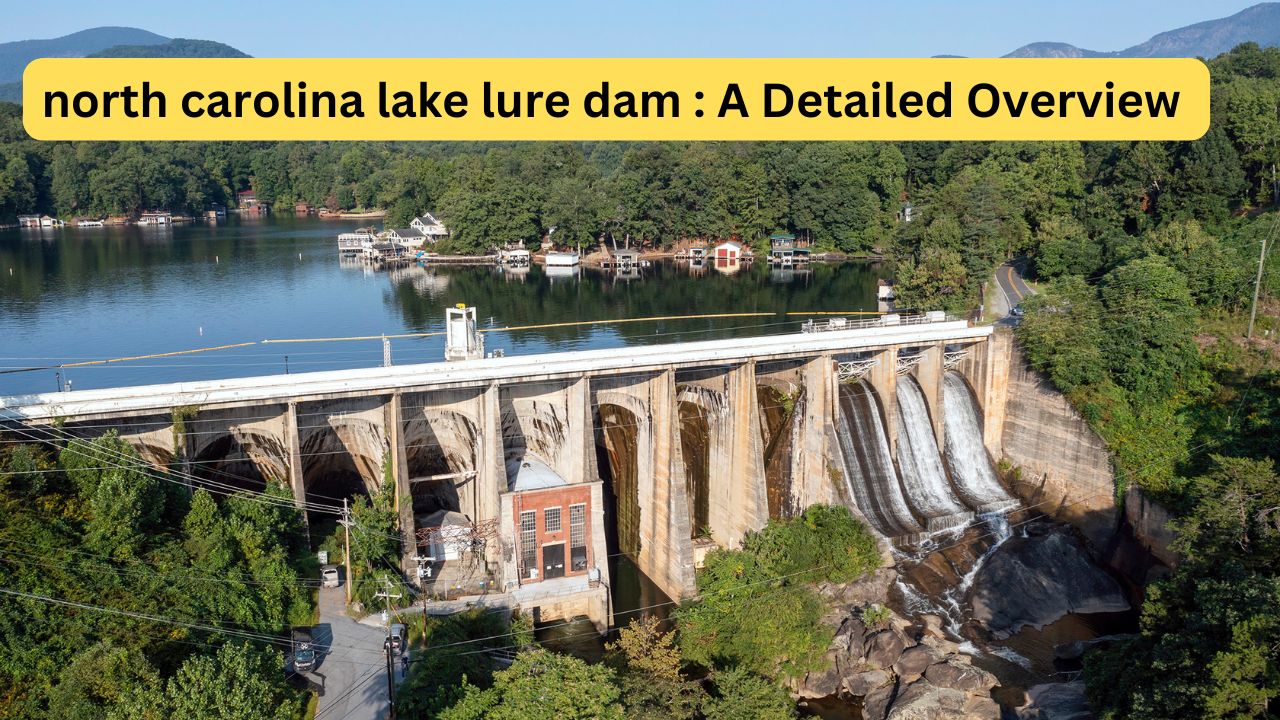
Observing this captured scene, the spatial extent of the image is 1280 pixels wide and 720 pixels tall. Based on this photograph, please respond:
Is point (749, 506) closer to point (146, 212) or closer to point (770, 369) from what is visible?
point (770, 369)

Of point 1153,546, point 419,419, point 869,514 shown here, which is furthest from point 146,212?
point 1153,546

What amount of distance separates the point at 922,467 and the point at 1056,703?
41.0 ft

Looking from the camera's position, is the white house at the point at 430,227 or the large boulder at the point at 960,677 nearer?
the large boulder at the point at 960,677

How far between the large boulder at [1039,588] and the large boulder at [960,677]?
3.46m

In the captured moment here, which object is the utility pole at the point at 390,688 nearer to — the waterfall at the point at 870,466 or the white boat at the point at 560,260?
the waterfall at the point at 870,466

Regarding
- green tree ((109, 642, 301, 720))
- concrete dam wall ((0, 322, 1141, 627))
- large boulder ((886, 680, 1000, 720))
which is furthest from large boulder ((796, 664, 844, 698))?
green tree ((109, 642, 301, 720))

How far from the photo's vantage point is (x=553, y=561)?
31.7 metres

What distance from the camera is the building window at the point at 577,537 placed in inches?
1254

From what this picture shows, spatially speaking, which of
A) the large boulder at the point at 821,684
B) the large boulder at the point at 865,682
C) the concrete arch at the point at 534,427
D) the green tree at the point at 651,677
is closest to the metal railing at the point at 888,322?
the concrete arch at the point at 534,427

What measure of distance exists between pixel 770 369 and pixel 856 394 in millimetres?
3726

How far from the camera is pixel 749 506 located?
116ft

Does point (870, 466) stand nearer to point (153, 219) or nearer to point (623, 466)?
point (623, 466)

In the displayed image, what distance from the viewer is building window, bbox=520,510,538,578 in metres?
31.1

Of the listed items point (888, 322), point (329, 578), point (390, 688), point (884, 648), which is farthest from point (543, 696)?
point (888, 322)
